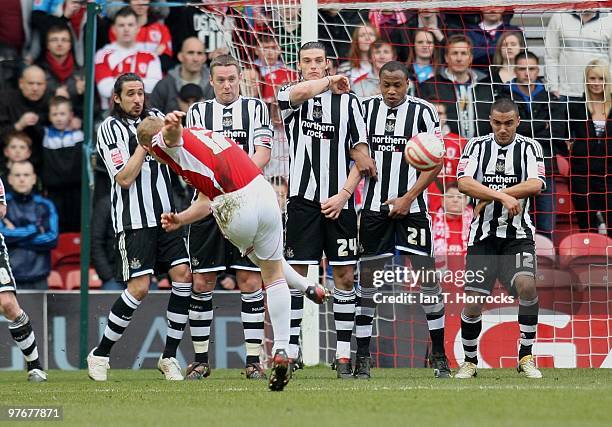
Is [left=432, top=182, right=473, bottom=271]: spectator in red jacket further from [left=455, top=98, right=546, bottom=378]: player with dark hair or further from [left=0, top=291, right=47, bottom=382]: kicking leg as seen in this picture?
[left=0, top=291, right=47, bottom=382]: kicking leg

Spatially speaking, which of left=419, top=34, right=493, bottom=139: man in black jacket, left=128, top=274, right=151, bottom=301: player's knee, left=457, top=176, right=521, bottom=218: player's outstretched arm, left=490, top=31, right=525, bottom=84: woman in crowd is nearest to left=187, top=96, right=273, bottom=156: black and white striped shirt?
left=128, top=274, right=151, bottom=301: player's knee

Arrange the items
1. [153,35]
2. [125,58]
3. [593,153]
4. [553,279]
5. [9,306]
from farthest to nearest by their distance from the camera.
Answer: [153,35], [125,58], [593,153], [553,279], [9,306]

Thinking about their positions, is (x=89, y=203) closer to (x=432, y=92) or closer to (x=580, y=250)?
(x=432, y=92)

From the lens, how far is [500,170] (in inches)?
403

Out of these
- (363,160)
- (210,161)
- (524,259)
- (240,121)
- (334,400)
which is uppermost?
(240,121)

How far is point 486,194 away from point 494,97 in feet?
11.2

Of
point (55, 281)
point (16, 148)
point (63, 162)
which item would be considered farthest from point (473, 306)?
point (16, 148)

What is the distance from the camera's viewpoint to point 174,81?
13867mm

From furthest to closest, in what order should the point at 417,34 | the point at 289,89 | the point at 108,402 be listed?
the point at 417,34 → the point at 289,89 → the point at 108,402

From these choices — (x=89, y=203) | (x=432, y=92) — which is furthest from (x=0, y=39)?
(x=432, y=92)

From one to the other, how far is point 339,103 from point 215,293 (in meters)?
3.31

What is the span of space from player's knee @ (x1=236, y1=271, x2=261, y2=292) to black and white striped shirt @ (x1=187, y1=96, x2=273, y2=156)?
0.99 metres

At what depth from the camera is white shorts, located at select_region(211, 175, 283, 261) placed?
8.10m

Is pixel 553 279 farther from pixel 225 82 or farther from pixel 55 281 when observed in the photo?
pixel 55 281
